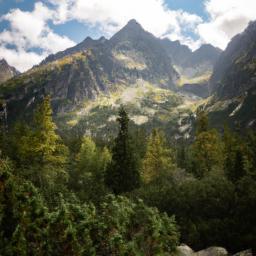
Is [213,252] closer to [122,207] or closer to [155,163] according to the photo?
[122,207]

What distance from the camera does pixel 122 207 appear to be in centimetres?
1678

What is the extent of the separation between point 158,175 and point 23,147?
23.0m

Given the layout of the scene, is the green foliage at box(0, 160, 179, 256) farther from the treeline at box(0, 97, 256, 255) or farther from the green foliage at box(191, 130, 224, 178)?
the green foliage at box(191, 130, 224, 178)

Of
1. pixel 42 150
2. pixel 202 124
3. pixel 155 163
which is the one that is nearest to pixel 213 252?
pixel 42 150

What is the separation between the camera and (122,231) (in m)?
15.6

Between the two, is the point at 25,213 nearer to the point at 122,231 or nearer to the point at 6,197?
the point at 6,197

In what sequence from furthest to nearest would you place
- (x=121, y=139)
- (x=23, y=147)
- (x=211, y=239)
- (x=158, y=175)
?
(x=158, y=175)
(x=121, y=139)
(x=23, y=147)
(x=211, y=239)

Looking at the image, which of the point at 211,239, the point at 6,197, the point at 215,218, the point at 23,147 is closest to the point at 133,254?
the point at 6,197

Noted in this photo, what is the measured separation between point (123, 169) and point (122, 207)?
1083 inches

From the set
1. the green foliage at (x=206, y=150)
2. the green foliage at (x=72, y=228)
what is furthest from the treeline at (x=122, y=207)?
the green foliage at (x=206, y=150)

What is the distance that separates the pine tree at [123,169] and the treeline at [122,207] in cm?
13

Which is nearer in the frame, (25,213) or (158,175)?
(25,213)

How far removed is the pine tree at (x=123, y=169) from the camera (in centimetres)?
4372

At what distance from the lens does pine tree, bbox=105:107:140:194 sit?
143 feet
